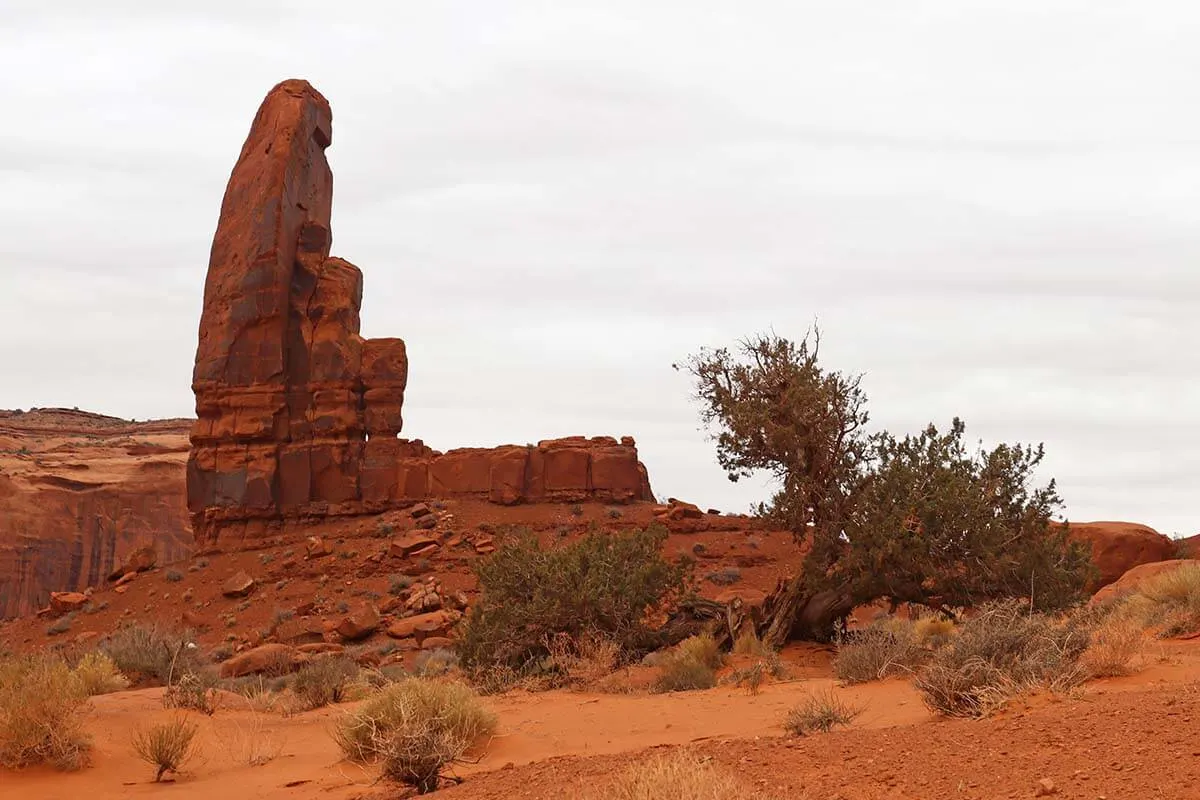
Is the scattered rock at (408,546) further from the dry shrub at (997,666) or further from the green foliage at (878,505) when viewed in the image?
the dry shrub at (997,666)

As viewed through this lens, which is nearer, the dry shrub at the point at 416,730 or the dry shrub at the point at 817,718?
the dry shrub at the point at 416,730

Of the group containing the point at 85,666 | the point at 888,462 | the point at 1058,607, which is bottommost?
the point at 85,666

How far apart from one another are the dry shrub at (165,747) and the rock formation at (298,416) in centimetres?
3522

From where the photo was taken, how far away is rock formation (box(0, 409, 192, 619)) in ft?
207

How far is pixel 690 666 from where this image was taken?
1538 cm

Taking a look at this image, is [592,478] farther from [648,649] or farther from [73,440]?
[73,440]

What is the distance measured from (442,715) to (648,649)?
885 centimetres

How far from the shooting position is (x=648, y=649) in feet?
62.8

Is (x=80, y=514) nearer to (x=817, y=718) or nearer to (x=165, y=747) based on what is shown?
(x=165, y=747)

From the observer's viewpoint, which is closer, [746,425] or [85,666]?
[85,666]

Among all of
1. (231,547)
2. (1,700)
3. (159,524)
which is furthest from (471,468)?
(1,700)

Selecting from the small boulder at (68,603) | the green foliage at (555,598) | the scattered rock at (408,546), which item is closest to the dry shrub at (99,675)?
the green foliage at (555,598)

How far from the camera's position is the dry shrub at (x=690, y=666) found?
49.0 ft

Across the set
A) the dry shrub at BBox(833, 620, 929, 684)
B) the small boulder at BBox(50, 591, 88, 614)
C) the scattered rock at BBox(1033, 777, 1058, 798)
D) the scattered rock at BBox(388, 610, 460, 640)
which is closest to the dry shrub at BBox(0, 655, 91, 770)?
the dry shrub at BBox(833, 620, 929, 684)
